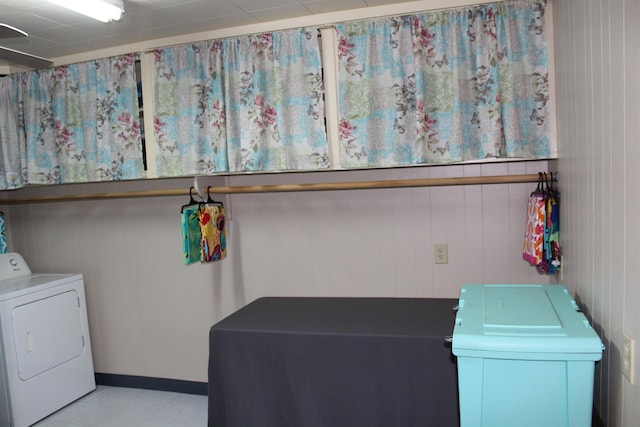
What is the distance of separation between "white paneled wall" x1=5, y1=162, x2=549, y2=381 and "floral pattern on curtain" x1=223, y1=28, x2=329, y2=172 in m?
0.35

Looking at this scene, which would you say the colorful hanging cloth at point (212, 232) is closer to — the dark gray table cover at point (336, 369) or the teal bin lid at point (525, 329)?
the dark gray table cover at point (336, 369)

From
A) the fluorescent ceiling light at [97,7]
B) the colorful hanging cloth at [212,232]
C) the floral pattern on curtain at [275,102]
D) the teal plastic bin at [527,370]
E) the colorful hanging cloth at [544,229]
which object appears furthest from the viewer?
the colorful hanging cloth at [212,232]

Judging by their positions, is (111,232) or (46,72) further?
(111,232)

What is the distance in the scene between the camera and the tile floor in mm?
3266

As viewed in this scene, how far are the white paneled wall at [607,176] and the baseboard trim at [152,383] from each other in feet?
8.76

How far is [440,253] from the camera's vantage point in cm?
304

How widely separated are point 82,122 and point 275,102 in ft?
4.75

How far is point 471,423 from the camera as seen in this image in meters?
1.58

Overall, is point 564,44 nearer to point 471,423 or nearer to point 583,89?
point 583,89

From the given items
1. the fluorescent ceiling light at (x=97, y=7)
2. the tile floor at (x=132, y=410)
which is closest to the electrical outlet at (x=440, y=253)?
the tile floor at (x=132, y=410)

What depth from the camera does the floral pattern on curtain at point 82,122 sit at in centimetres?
327

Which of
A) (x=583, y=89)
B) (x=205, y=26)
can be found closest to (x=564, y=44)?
(x=583, y=89)

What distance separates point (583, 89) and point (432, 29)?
3.59 ft

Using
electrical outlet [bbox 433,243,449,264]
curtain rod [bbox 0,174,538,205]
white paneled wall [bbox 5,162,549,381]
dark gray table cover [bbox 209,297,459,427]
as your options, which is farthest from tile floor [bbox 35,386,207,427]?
electrical outlet [bbox 433,243,449,264]
